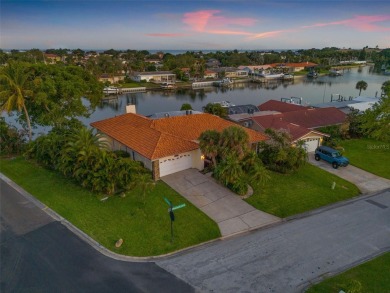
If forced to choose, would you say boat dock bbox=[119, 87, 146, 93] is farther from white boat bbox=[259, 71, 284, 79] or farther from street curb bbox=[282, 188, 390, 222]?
street curb bbox=[282, 188, 390, 222]

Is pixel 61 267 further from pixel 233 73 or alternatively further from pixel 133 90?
pixel 233 73

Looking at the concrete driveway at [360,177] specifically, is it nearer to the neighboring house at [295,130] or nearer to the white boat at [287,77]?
the neighboring house at [295,130]

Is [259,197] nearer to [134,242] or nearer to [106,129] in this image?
[134,242]

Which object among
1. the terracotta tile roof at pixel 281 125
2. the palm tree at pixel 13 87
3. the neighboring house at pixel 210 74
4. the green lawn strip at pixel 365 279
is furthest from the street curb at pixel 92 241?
the neighboring house at pixel 210 74

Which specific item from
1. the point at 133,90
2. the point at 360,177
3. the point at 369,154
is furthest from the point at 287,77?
the point at 360,177

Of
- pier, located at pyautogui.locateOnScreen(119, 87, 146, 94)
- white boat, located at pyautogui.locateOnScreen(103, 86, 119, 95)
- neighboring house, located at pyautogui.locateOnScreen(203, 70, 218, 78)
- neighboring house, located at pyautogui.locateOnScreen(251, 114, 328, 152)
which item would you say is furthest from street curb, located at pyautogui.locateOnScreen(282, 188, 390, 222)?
neighboring house, located at pyautogui.locateOnScreen(203, 70, 218, 78)

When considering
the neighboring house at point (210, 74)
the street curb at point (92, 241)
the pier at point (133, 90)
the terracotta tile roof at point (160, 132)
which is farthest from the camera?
the neighboring house at point (210, 74)
